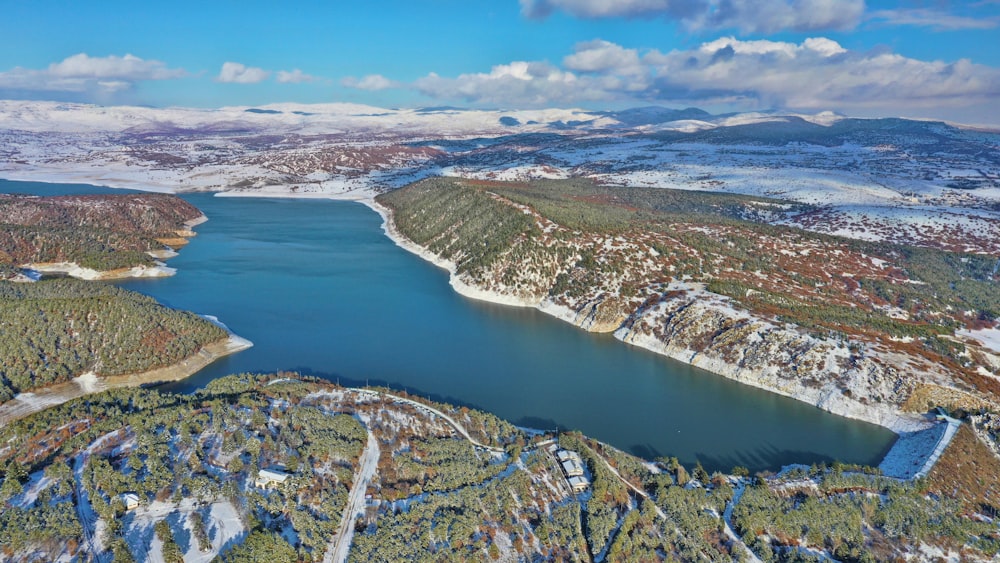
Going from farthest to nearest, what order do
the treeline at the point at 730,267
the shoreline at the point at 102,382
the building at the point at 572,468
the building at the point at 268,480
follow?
1. the treeline at the point at 730,267
2. the shoreline at the point at 102,382
3. the building at the point at 572,468
4. the building at the point at 268,480

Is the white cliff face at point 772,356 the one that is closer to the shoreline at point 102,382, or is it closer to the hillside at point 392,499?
the hillside at point 392,499

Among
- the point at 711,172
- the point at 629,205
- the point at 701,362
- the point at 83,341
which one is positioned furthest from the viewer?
the point at 711,172

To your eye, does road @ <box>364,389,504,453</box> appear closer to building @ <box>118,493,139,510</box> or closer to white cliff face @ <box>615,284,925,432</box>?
building @ <box>118,493,139,510</box>

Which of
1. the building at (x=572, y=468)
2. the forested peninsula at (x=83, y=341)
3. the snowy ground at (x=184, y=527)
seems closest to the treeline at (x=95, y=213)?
the forested peninsula at (x=83, y=341)

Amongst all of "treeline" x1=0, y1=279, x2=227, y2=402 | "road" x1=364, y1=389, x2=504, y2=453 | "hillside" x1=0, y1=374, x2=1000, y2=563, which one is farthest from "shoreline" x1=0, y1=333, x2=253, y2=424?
"road" x1=364, y1=389, x2=504, y2=453

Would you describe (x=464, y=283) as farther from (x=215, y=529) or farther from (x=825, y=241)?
(x=825, y=241)

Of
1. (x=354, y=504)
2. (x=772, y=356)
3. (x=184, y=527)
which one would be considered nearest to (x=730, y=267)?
(x=772, y=356)

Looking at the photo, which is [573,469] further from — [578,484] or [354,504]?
[354,504]
